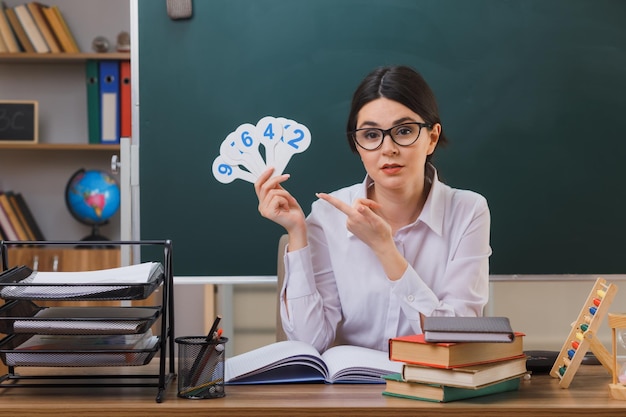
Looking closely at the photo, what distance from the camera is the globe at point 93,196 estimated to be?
14.0 ft

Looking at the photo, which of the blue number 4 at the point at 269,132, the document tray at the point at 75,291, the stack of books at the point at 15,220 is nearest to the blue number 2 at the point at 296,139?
the blue number 4 at the point at 269,132

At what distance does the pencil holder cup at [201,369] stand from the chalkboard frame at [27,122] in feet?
10.3

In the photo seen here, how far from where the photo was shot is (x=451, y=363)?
50.4 inches

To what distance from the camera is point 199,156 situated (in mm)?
2613

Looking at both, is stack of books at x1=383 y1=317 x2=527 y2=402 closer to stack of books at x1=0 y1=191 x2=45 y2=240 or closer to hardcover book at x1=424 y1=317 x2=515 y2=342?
hardcover book at x1=424 y1=317 x2=515 y2=342

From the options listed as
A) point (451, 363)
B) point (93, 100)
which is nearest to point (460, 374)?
point (451, 363)

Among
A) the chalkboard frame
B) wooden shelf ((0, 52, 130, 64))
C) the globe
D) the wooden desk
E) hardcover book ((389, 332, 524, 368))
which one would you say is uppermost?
wooden shelf ((0, 52, 130, 64))

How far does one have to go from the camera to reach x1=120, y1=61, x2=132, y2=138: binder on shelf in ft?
13.7

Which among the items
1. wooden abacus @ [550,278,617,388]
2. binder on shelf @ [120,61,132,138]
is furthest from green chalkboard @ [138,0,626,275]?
binder on shelf @ [120,61,132,138]

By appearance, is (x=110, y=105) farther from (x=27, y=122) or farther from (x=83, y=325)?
(x=83, y=325)

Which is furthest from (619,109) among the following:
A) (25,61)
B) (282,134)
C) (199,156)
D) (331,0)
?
(25,61)

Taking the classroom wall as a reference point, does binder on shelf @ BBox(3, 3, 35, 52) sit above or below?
above

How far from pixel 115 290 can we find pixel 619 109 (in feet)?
6.18

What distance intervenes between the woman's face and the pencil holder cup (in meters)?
0.73
